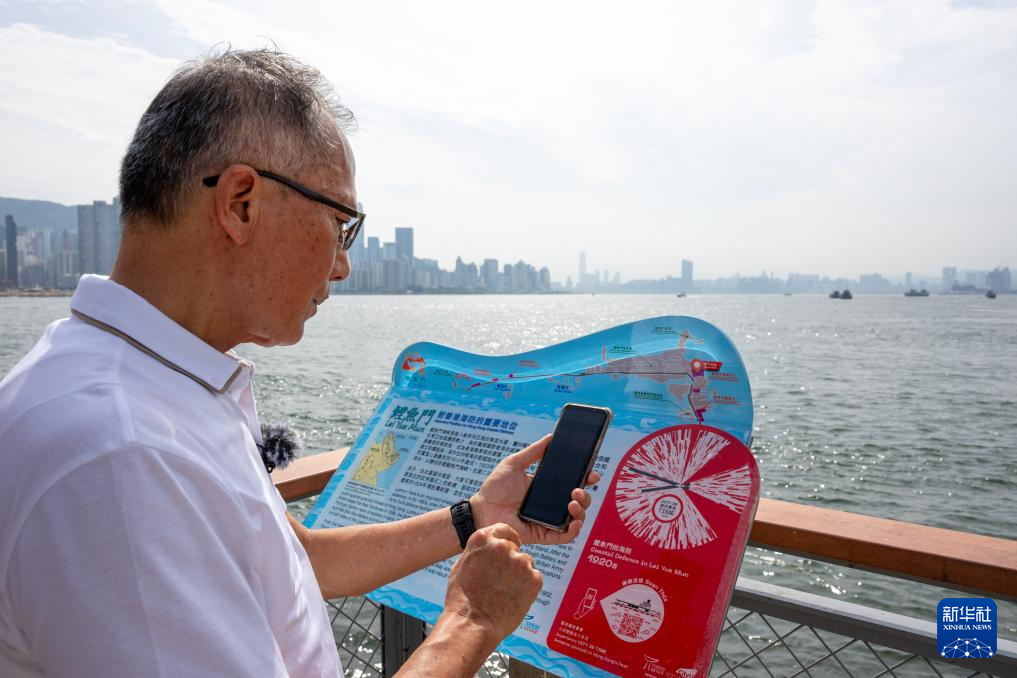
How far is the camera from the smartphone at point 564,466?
166 centimetres

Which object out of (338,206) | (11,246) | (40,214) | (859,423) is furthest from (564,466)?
(40,214)

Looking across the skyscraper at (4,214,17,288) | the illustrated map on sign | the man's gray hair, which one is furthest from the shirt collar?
the skyscraper at (4,214,17,288)

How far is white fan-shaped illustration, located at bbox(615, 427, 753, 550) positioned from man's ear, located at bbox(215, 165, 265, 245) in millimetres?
1058

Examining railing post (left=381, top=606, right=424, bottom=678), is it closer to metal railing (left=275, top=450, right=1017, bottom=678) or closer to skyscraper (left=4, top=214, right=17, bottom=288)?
metal railing (left=275, top=450, right=1017, bottom=678)

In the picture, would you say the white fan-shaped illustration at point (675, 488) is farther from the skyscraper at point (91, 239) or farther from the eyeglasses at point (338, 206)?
the skyscraper at point (91, 239)

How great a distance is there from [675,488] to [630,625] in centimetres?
33

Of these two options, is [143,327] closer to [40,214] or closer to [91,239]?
[91,239]

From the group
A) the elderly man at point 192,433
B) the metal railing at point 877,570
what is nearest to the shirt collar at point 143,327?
the elderly man at point 192,433

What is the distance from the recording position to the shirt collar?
1.14m

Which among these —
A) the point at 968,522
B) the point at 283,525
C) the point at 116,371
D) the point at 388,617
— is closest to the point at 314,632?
the point at 283,525

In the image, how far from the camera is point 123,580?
87cm

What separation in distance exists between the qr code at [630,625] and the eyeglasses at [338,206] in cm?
104

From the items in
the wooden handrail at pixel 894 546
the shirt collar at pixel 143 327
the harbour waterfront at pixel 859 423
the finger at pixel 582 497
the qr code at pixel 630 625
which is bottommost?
the harbour waterfront at pixel 859 423

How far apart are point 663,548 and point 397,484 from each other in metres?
0.91
